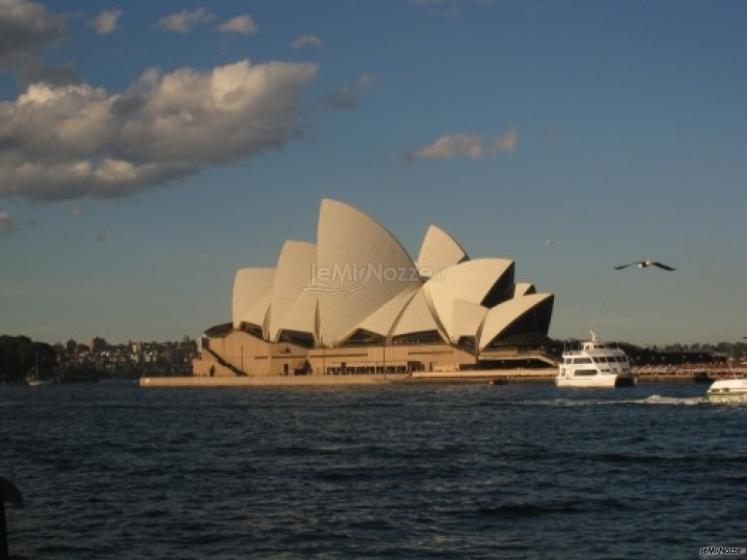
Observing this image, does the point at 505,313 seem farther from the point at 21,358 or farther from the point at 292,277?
the point at 21,358

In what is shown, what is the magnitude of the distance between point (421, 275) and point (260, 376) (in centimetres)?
2509

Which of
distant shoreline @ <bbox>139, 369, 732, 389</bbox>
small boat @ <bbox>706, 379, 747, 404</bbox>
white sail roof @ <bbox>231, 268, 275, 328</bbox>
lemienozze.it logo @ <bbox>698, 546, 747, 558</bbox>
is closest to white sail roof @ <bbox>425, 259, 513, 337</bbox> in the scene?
distant shoreline @ <bbox>139, 369, 732, 389</bbox>

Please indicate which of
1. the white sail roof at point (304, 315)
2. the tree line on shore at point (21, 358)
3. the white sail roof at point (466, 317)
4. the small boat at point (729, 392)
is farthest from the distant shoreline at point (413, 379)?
the tree line on shore at point (21, 358)

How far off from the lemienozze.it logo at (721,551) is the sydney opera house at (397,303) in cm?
8349

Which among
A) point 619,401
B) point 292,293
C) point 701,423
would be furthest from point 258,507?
point 292,293

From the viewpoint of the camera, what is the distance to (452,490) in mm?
23656

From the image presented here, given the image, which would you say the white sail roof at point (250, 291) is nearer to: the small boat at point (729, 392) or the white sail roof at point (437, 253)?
the white sail roof at point (437, 253)

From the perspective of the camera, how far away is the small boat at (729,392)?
4903 cm

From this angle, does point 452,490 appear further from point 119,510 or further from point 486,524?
point 119,510

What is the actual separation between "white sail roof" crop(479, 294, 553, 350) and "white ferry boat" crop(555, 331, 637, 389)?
64.7 feet

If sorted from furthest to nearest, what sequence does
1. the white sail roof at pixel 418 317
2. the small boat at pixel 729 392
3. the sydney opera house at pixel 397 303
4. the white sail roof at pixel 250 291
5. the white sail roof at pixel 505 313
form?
Result: 1. the white sail roof at pixel 250 291
2. the white sail roof at pixel 418 317
3. the sydney opera house at pixel 397 303
4. the white sail roof at pixel 505 313
5. the small boat at pixel 729 392

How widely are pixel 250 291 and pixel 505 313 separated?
3633 cm

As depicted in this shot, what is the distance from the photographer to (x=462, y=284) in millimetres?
102812

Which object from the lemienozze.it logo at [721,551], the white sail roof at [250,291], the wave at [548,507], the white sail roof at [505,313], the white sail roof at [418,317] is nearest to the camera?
the lemienozze.it logo at [721,551]
